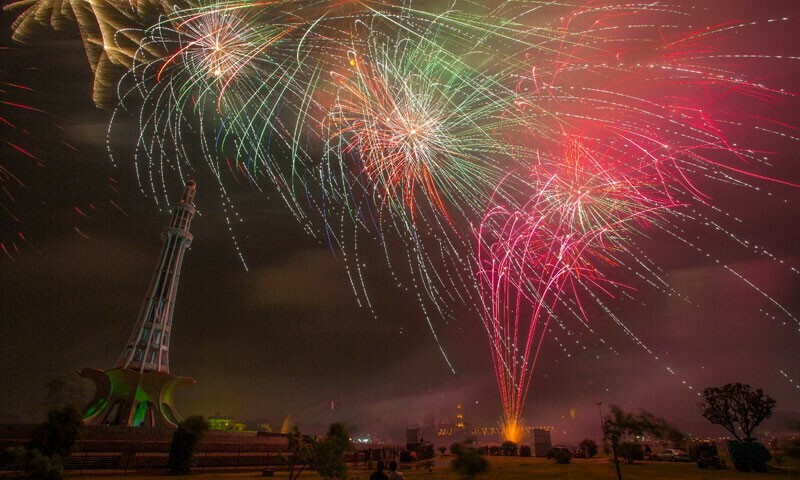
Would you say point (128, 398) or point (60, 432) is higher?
point (128, 398)

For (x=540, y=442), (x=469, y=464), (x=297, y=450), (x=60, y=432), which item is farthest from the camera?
(x=540, y=442)

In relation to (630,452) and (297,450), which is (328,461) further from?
(630,452)

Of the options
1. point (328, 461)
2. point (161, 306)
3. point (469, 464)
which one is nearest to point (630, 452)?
point (469, 464)

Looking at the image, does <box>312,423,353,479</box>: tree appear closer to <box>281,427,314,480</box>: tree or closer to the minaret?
<box>281,427,314,480</box>: tree

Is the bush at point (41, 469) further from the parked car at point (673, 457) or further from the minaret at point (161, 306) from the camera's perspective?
the parked car at point (673, 457)

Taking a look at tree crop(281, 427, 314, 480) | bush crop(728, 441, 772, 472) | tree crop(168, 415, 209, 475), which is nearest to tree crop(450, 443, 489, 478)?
tree crop(281, 427, 314, 480)

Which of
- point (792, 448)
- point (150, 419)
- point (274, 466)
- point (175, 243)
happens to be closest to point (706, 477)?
point (792, 448)

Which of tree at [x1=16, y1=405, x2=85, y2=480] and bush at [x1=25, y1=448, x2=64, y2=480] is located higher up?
tree at [x1=16, y1=405, x2=85, y2=480]

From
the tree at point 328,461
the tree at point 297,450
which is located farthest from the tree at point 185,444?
the tree at point 328,461
